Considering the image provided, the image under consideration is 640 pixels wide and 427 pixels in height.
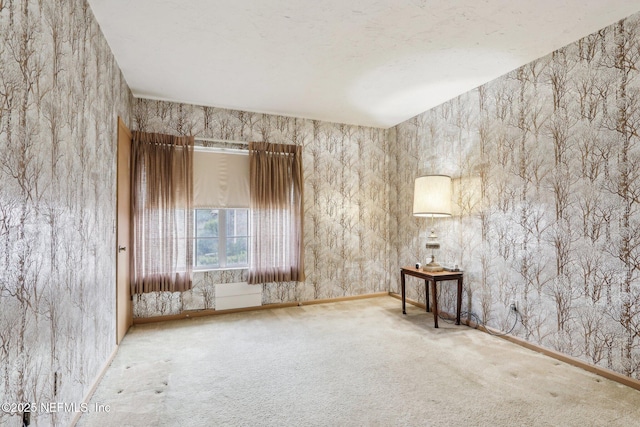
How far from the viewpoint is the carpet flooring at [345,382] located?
1976 mm

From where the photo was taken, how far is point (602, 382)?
238 centimetres

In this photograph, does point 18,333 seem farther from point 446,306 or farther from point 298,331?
point 446,306

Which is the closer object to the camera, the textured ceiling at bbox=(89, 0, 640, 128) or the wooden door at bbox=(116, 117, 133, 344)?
the textured ceiling at bbox=(89, 0, 640, 128)

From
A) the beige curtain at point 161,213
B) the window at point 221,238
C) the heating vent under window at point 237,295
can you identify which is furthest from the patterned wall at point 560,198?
the beige curtain at point 161,213

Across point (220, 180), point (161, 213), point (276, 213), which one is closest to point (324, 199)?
point (276, 213)

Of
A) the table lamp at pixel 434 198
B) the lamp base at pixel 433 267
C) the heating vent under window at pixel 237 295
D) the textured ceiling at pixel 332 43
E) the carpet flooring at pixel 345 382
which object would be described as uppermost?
the textured ceiling at pixel 332 43

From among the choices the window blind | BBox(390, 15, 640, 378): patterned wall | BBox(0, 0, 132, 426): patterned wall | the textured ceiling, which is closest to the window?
the window blind

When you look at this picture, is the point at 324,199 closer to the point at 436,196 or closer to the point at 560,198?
the point at 436,196

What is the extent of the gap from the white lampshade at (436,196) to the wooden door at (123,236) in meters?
3.19

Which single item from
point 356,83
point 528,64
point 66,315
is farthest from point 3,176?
point 528,64

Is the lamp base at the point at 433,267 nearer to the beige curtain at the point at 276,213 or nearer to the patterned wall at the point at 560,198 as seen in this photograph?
the patterned wall at the point at 560,198

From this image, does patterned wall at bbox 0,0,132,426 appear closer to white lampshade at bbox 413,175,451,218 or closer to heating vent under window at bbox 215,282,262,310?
heating vent under window at bbox 215,282,262,310

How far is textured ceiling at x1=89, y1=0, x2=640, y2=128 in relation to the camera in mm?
2246

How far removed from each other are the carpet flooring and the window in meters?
0.91
